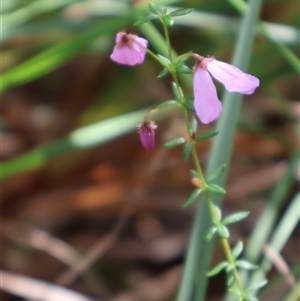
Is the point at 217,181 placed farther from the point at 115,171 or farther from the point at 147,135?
the point at 115,171

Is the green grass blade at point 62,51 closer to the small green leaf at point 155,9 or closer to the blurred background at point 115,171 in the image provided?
the blurred background at point 115,171

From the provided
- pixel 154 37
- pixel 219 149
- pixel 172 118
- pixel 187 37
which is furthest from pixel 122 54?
pixel 187 37

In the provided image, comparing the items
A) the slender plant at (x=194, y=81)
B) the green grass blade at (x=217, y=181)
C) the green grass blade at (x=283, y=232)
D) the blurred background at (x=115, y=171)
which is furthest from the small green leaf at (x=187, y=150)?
the blurred background at (x=115, y=171)

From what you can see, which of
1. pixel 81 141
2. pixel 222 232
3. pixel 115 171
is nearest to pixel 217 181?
pixel 222 232

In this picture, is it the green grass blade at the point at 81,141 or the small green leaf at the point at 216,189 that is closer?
the small green leaf at the point at 216,189

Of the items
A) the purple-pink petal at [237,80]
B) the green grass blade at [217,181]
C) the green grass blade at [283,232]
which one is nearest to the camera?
the purple-pink petal at [237,80]
